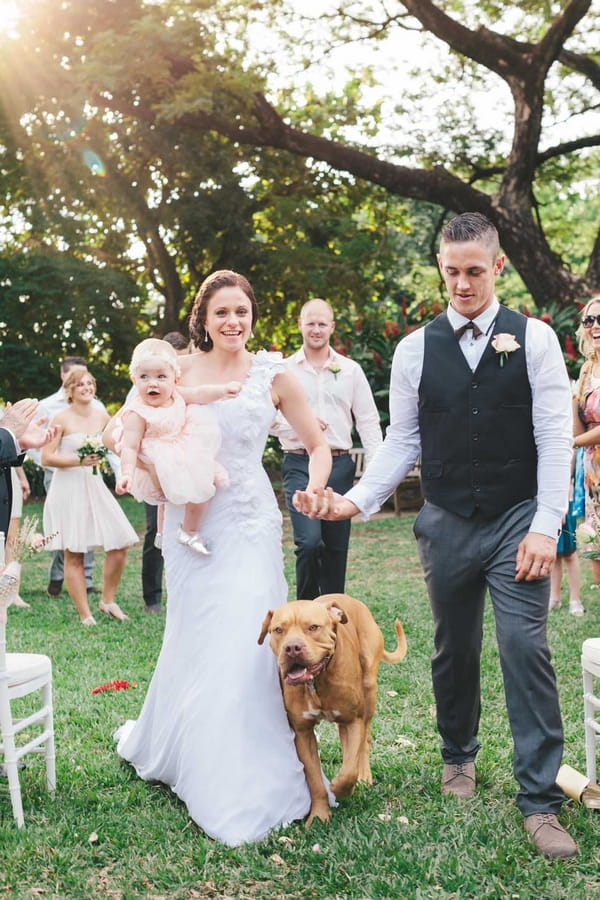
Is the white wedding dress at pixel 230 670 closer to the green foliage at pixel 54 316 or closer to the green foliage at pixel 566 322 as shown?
the green foliage at pixel 566 322

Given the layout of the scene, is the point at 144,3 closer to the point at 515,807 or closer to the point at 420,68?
the point at 420,68

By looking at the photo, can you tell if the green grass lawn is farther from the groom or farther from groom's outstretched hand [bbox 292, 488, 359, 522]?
groom's outstretched hand [bbox 292, 488, 359, 522]

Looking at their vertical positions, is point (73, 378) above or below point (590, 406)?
above

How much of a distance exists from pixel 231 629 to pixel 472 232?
6.58 feet

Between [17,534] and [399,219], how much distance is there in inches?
815

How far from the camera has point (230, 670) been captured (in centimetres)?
418

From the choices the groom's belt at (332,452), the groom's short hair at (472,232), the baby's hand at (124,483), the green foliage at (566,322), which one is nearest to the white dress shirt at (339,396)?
the groom's belt at (332,452)

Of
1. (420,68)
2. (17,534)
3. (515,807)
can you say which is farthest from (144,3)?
(515,807)

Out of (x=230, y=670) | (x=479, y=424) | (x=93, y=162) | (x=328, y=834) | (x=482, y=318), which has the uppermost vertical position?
(x=93, y=162)

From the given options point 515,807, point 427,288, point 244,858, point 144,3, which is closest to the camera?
→ point 244,858

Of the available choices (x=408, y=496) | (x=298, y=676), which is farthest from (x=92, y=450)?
(x=408, y=496)

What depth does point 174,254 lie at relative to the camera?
2355 centimetres

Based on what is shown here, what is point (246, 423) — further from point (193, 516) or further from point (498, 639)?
point (498, 639)

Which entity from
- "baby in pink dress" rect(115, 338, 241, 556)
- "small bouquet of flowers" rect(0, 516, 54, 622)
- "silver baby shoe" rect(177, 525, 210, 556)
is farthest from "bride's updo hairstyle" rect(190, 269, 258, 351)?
"small bouquet of flowers" rect(0, 516, 54, 622)
